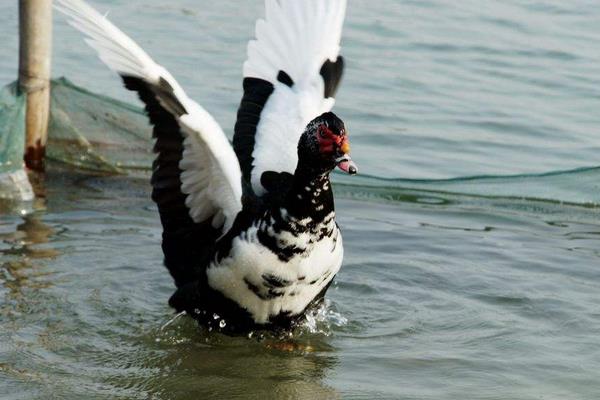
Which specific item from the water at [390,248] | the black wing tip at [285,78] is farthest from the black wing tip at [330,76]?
the water at [390,248]

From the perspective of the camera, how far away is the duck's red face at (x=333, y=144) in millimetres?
5645

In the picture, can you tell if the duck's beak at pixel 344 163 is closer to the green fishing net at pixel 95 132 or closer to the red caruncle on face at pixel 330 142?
the red caruncle on face at pixel 330 142

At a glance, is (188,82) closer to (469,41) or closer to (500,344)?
(469,41)

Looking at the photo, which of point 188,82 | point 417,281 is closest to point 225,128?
point 188,82

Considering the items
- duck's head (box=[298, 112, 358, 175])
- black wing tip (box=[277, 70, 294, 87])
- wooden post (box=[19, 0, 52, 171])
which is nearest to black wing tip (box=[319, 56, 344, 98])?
black wing tip (box=[277, 70, 294, 87])

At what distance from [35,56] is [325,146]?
116 inches

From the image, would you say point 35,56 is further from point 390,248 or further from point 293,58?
point 390,248

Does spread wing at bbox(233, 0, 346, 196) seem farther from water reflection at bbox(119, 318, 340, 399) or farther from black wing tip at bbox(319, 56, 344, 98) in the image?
water reflection at bbox(119, 318, 340, 399)

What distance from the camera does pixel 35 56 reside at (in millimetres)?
7926

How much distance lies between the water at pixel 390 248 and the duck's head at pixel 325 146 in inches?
37.8

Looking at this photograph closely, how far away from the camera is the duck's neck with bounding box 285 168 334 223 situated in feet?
18.5

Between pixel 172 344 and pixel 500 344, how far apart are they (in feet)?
5.24

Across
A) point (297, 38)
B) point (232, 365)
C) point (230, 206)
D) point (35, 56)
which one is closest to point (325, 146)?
point (230, 206)

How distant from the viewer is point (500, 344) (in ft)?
20.2
